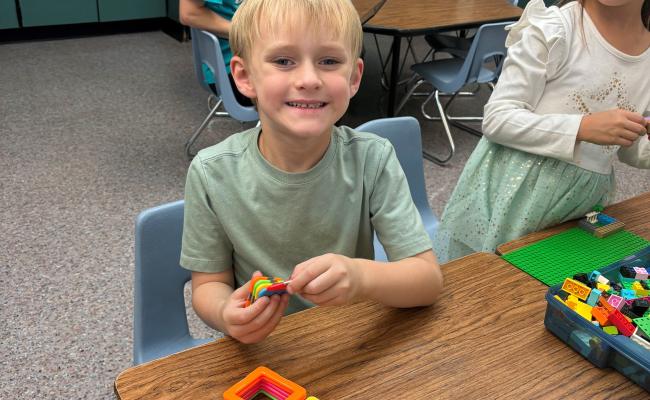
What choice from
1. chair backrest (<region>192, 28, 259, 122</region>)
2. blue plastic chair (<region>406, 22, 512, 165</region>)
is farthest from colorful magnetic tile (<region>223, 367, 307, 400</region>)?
blue plastic chair (<region>406, 22, 512, 165</region>)

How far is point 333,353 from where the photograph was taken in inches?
32.2

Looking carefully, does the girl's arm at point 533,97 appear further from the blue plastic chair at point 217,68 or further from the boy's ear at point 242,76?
the blue plastic chair at point 217,68

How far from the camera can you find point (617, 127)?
1.13 m

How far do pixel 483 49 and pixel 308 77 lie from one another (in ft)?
7.58

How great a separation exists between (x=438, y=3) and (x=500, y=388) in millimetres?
3112

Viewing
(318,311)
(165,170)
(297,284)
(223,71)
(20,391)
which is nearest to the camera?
(297,284)

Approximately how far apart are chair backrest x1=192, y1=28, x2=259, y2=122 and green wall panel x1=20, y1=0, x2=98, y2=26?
2.80m

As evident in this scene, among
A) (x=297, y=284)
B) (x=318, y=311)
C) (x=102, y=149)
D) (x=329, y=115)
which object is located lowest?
(x=102, y=149)

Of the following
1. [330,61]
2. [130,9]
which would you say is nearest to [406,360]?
[330,61]

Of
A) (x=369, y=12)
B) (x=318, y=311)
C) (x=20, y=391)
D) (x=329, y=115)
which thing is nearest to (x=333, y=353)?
(x=318, y=311)

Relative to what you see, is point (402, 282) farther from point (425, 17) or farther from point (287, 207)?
point (425, 17)

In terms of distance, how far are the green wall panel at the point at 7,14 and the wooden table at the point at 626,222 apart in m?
4.84

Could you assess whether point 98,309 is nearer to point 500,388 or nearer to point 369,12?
point 500,388

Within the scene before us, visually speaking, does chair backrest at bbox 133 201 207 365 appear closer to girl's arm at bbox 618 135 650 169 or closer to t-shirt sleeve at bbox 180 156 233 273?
t-shirt sleeve at bbox 180 156 233 273
